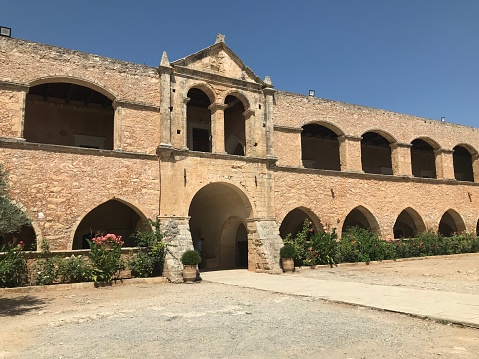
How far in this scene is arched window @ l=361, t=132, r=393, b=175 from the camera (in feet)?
73.8

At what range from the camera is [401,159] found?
20.0 m

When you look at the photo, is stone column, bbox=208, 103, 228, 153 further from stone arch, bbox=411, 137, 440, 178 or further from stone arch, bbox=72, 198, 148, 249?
stone arch, bbox=411, 137, 440, 178

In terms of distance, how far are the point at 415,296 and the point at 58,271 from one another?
28.8 ft

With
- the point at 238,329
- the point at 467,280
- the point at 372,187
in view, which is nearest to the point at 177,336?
the point at 238,329

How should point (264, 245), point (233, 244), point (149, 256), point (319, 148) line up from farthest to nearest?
point (319, 148)
point (233, 244)
point (264, 245)
point (149, 256)

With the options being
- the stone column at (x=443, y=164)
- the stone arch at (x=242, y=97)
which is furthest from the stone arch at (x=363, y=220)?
the stone arch at (x=242, y=97)

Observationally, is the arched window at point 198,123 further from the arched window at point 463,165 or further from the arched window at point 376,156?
the arched window at point 463,165

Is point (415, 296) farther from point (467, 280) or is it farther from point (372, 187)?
point (372, 187)

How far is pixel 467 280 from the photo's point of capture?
34.8 ft

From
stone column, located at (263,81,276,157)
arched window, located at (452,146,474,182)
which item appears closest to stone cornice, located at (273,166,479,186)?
stone column, located at (263,81,276,157)

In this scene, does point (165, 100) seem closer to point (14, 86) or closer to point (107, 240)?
point (14, 86)

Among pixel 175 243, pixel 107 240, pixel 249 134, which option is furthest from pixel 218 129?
pixel 107 240

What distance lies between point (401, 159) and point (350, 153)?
342 cm

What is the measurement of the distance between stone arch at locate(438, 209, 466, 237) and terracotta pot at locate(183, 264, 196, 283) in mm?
15396
